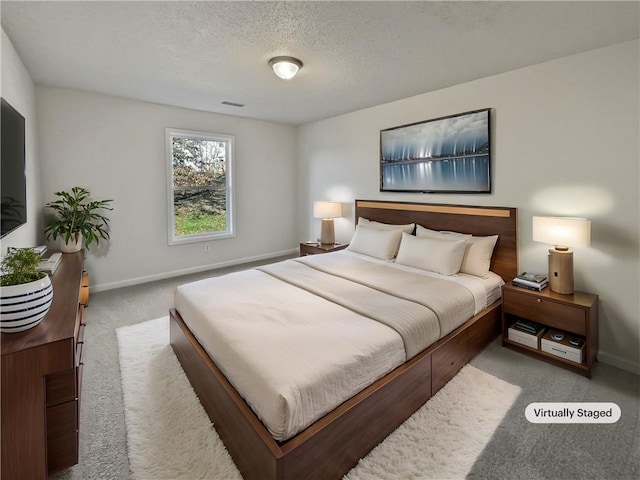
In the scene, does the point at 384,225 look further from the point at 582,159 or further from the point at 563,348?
the point at 563,348

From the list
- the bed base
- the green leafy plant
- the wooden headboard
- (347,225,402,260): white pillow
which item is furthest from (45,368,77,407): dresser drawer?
the wooden headboard

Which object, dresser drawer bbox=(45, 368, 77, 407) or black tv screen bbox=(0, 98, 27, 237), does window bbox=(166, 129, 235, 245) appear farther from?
dresser drawer bbox=(45, 368, 77, 407)

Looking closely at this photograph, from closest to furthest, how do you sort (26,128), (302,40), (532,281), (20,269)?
(20,269) < (302,40) < (532,281) < (26,128)

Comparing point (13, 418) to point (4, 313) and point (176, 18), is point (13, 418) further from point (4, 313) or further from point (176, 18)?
point (176, 18)

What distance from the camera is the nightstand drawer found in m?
2.38

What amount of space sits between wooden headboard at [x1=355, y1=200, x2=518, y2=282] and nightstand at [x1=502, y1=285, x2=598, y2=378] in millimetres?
485

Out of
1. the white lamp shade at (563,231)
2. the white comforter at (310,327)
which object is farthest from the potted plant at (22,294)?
the white lamp shade at (563,231)

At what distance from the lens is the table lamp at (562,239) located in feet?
7.88

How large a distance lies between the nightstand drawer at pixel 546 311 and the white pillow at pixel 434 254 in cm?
54

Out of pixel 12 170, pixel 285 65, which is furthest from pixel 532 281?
pixel 12 170

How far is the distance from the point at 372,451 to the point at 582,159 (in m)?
2.75

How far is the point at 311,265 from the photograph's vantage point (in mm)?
3418

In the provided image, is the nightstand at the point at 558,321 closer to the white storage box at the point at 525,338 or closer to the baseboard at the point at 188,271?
the white storage box at the point at 525,338

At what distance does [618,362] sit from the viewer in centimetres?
253
